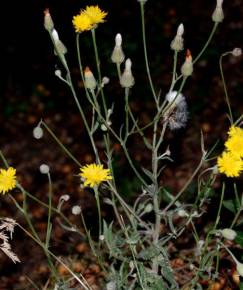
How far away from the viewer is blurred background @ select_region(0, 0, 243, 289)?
461 centimetres

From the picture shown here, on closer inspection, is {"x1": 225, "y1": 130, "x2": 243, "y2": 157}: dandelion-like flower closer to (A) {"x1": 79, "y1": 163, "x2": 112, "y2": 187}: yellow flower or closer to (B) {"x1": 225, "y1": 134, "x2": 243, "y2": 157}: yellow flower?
(B) {"x1": 225, "y1": 134, "x2": 243, "y2": 157}: yellow flower

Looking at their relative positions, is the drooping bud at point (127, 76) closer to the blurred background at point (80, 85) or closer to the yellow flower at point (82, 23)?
the yellow flower at point (82, 23)

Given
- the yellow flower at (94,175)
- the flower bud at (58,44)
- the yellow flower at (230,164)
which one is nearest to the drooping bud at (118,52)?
the flower bud at (58,44)

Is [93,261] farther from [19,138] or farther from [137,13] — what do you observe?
[137,13]

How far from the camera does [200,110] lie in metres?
4.83

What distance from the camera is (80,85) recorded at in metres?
5.54

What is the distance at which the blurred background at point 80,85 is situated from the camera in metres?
4.61

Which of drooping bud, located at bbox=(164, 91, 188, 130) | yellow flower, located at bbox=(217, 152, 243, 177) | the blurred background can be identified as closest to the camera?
yellow flower, located at bbox=(217, 152, 243, 177)

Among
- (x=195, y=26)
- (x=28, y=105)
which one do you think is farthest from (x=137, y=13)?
(x=28, y=105)

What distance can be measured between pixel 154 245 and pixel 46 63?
3649 millimetres

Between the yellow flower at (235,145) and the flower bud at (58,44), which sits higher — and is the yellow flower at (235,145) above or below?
below

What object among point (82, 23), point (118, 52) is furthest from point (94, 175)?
point (82, 23)

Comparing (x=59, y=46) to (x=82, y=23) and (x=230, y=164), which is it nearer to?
(x=82, y=23)

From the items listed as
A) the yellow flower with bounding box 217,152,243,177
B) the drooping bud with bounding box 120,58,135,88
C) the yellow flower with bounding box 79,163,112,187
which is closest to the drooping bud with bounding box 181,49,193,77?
the drooping bud with bounding box 120,58,135,88
